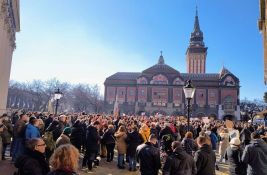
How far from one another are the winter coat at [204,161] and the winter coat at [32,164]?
3561 mm

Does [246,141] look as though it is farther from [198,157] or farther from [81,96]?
[81,96]

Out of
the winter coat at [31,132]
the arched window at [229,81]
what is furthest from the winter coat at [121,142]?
the arched window at [229,81]

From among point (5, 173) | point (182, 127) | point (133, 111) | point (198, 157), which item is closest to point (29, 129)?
point (5, 173)

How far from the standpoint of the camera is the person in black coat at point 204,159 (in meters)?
6.57

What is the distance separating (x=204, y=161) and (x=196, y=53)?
88.5 meters

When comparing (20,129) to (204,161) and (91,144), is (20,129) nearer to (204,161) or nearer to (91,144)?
(91,144)

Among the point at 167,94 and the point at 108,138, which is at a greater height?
the point at 167,94

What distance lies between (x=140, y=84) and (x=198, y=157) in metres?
62.6

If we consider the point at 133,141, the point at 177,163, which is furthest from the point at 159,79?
the point at 177,163

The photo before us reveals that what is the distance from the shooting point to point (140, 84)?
227 ft

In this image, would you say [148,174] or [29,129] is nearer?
[148,174]

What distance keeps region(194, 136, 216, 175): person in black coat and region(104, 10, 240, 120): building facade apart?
61156 millimetres

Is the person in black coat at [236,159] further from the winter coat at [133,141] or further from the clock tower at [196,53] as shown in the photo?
the clock tower at [196,53]

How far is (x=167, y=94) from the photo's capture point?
226ft
